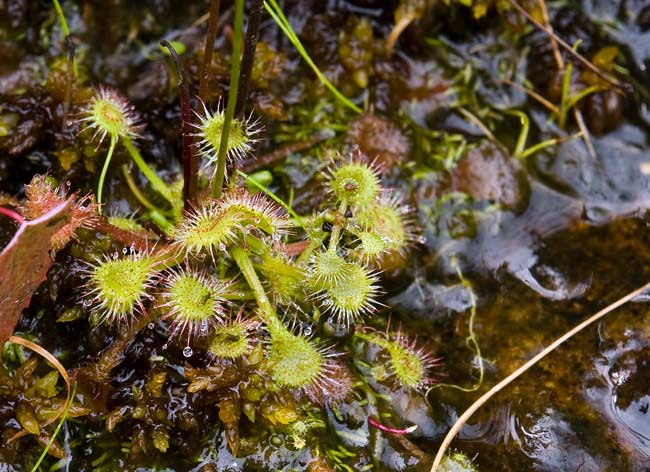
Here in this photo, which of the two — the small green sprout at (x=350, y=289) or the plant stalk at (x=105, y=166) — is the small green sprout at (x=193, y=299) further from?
the plant stalk at (x=105, y=166)

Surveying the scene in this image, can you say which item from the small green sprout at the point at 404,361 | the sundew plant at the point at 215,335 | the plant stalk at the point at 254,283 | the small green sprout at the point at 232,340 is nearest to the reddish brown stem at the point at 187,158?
the sundew plant at the point at 215,335

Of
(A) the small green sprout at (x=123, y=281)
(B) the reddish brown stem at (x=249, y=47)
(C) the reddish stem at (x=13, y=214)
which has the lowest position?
(A) the small green sprout at (x=123, y=281)

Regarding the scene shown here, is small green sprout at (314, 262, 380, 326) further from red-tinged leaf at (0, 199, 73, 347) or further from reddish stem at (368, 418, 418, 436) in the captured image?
red-tinged leaf at (0, 199, 73, 347)

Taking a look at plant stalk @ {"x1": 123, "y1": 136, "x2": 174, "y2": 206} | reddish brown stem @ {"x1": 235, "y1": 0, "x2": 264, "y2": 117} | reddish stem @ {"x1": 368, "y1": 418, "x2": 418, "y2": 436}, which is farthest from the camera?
plant stalk @ {"x1": 123, "y1": 136, "x2": 174, "y2": 206}

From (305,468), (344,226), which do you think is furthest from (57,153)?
(305,468)

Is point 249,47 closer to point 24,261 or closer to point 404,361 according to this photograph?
point 24,261

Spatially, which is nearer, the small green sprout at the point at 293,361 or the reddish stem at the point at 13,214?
the reddish stem at the point at 13,214

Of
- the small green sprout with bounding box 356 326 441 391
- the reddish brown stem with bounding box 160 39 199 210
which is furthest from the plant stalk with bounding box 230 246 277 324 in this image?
the small green sprout with bounding box 356 326 441 391
